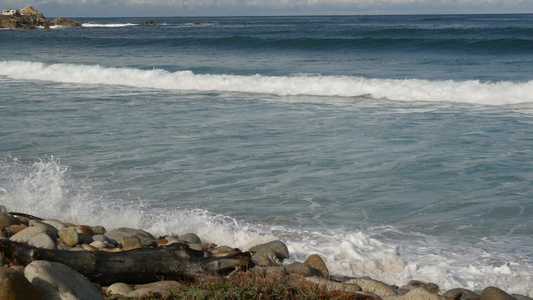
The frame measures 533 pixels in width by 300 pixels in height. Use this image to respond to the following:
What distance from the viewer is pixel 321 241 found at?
621 cm

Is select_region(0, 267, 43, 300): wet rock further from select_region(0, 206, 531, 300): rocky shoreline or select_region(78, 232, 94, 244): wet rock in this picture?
select_region(78, 232, 94, 244): wet rock

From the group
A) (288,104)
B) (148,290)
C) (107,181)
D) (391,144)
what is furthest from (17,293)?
(288,104)

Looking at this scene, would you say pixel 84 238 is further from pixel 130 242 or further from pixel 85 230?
pixel 130 242

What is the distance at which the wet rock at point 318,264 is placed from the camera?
5.34 metres

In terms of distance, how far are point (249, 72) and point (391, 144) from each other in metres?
15.0

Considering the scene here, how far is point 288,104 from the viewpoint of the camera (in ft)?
55.0

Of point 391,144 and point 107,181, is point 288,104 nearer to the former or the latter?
point 391,144

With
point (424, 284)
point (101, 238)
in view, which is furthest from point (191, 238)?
point (424, 284)

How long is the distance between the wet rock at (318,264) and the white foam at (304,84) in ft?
42.6

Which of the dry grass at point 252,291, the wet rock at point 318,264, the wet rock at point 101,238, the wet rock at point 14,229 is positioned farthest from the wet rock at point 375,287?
the wet rock at point 14,229

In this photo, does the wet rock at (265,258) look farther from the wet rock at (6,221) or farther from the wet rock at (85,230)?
the wet rock at (6,221)

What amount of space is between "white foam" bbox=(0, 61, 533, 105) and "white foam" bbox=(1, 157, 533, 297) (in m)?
12.1

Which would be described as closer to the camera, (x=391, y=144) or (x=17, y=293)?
(x=17, y=293)

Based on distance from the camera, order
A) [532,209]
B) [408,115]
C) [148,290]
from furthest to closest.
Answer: [408,115] → [532,209] → [148,290]
